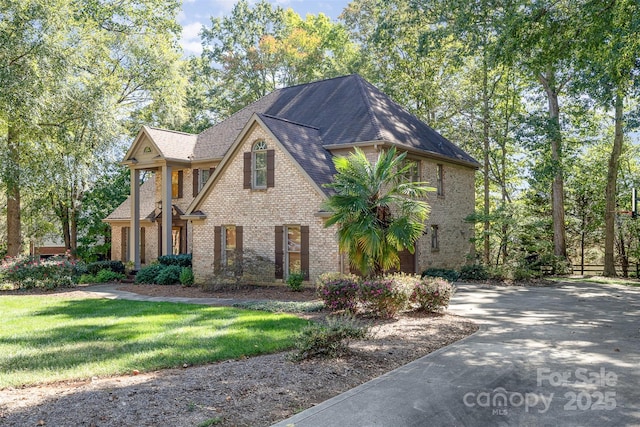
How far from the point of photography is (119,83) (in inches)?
1160

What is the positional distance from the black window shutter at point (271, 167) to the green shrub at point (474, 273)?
10.2 metres

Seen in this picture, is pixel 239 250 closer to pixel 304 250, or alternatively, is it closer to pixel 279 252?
pixel 279 252

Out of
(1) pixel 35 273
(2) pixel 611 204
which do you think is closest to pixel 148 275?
(1) pixel 35 273

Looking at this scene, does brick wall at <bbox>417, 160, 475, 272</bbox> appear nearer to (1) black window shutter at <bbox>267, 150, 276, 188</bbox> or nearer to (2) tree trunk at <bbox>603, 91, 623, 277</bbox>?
(2) tree trunk at <bbox>603, 91, 623, 277</bbox>

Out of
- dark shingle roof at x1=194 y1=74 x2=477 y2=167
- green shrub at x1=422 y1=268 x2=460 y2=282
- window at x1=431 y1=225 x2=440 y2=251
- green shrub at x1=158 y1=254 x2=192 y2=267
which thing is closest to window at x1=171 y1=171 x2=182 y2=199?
dark shingle roof at x1=194 y1=74 x2=477 y2=167

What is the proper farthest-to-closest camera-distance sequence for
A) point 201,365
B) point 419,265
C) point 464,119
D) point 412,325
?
1. point 464,119
2. point 419,265
3. point 412,325
4. point 201,365

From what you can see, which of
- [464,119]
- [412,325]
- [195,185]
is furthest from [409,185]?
[464,119]

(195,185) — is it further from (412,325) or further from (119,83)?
(412,325)

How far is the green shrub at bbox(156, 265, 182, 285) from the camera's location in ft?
68.4

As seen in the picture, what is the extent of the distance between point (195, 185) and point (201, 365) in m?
18.1

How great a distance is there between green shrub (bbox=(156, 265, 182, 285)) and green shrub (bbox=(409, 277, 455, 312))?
11900 mm

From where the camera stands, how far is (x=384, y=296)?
11430 mm

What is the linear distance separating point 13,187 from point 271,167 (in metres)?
12.3

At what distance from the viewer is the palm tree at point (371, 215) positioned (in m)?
11.9
